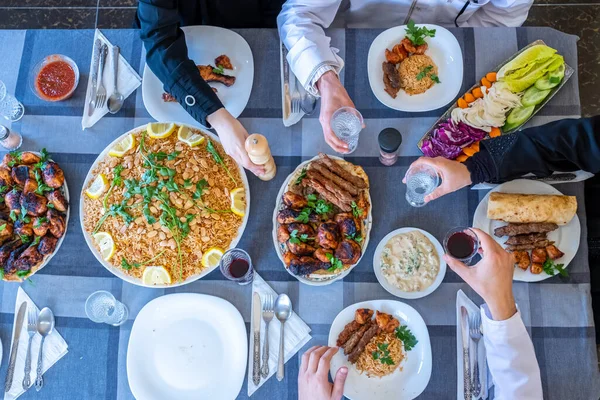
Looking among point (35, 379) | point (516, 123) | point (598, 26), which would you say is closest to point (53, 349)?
point (35, 379)

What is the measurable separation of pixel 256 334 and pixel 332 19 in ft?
4.43

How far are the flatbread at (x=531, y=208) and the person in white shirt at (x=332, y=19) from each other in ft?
2.03

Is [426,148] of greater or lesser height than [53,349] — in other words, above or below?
above

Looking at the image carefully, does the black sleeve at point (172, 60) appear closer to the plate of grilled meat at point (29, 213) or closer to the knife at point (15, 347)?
the plate of grilled meat at point (29, 213)

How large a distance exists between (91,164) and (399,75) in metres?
1.35

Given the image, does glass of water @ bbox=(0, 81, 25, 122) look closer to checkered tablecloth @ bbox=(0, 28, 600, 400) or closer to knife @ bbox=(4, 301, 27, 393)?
A: checkered tablecloth @ bbox=(0, 28, 600, 400)

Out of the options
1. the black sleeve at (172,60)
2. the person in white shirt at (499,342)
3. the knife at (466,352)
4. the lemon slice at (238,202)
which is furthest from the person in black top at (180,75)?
the knife at (466,352)

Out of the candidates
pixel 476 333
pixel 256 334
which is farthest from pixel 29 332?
pixel 476 333

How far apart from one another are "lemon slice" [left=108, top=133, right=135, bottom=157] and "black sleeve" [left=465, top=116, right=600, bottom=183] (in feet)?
4.32

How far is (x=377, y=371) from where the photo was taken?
1.70 meters

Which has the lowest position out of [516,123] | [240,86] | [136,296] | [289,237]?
[136,296]

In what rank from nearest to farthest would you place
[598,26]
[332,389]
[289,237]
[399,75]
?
[332,389], [289,237], [399,75], [598,26]

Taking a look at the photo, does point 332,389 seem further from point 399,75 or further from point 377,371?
point 399,75

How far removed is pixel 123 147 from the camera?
6.12ft
